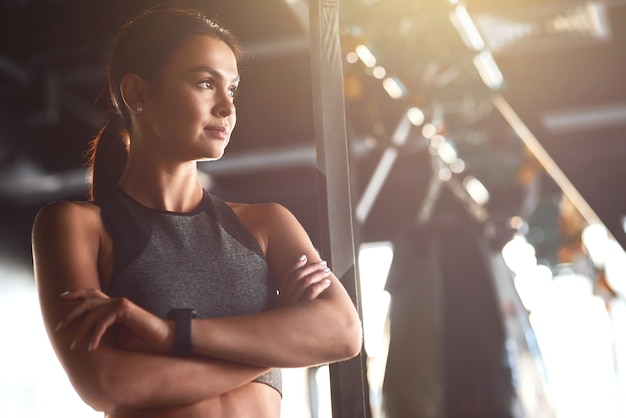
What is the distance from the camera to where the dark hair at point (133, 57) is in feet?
3.96

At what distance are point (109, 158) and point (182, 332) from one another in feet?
1.12

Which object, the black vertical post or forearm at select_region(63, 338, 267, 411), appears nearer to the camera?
forearm at select_region(63, 338, 267, 411)

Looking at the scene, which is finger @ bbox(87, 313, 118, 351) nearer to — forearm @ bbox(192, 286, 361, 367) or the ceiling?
forearm @ bbox(192, 286, 361, 367)

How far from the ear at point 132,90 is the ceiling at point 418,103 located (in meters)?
1.37

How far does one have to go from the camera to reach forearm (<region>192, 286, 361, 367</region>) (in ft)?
3.65

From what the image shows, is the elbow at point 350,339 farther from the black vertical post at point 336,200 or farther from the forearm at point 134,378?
the forearm at point 134,378

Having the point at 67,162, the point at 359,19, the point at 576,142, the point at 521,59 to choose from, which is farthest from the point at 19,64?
the point at 576,142

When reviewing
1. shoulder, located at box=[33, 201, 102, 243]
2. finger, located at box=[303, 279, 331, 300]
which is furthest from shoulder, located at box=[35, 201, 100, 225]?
finger, located at box=[303, 279, 331, 300]

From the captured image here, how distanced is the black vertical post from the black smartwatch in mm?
289

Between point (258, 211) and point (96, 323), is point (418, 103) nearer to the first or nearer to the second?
point (258, 211)

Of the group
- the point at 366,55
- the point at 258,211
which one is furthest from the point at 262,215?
the point at 366,55

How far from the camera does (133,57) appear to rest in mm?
1230

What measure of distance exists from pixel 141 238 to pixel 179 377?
8.0 inches

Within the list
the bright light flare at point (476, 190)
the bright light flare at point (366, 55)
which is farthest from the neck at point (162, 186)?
the bright light flare at point (476, 190)
